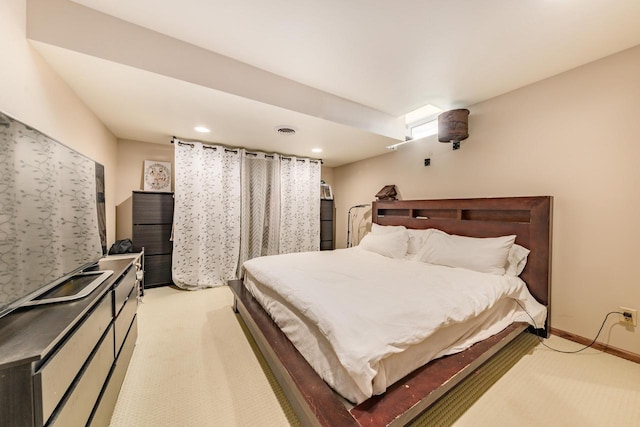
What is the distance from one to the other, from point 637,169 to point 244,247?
4.10 metres

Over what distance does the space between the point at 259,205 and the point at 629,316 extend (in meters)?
4.01

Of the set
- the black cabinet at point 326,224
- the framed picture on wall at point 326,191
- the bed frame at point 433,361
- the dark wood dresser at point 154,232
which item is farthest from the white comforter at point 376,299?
the framed picture on wall at point 326,191

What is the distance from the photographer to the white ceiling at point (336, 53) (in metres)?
1.45

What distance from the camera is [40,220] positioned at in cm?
104

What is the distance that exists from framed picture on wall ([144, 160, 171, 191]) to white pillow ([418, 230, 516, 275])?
3648mm

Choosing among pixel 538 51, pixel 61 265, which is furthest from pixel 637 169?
pixel 61 265

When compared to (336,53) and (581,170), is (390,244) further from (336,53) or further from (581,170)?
(336,53)

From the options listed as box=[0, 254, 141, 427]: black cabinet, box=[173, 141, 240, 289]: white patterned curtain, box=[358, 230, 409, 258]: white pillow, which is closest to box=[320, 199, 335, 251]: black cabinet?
box=[358, 230, 409, 258]: white pillow

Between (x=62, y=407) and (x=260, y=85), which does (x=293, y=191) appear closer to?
(x=260, y=85)

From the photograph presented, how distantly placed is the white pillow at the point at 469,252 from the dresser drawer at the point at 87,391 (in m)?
2.68

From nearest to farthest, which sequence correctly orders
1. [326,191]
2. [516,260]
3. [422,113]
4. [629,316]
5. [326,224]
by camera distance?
1. [629,316]
2. [516,260]
3. [422,113]
4. [326,224]
5. [326,191]

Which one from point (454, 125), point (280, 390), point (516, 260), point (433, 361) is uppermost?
point (454, 125)

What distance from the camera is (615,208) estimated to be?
1776mm

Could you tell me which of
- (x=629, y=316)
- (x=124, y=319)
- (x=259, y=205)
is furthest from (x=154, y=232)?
(x=629, y=316)
